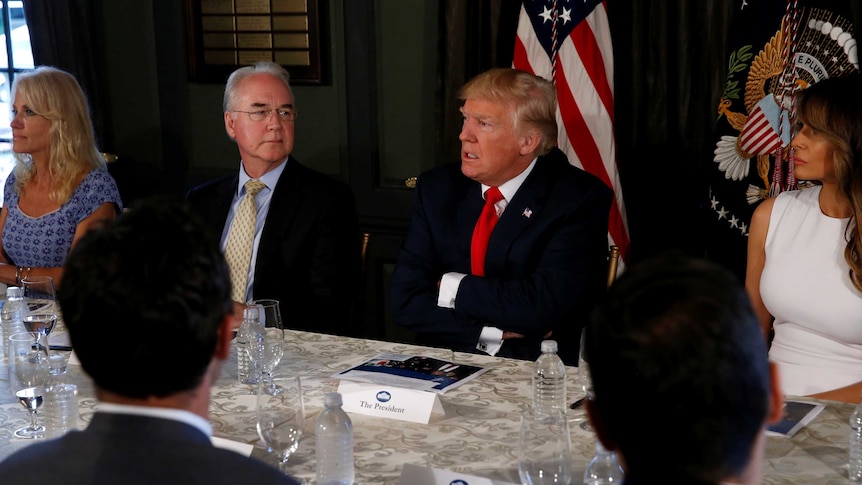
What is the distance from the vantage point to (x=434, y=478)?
5.45 ft

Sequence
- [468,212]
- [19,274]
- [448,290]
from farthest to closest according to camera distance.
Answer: [19,274]
[468,212]
[448,290]

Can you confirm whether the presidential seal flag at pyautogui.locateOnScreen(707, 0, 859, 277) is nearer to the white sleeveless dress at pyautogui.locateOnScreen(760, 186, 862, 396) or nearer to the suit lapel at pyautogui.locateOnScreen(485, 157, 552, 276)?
the white sleeveless dress at pyautogui.locateOnScreen(760, 186, 862, 396)

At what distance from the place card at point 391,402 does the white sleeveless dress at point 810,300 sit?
1140mm

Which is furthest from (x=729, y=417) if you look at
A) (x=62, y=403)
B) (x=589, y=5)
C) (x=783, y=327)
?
(x=589, y=5)

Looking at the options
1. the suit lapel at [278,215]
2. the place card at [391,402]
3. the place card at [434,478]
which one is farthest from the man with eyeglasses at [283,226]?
the place card at [434,478]

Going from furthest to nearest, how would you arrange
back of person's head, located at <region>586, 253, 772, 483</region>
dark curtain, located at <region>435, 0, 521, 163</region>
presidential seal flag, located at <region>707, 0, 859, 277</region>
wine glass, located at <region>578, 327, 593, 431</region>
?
dark curtain, located at <region>435, 0, 521, 163</region> < presidential seal flag, located at <region>707, 0, 859, 277</region> < wine glass, located at <region>578, 327, 593, 431</region> < back of person's head, located at <region>586, 253, 772, 483</region>

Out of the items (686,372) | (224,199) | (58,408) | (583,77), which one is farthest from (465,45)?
(686,372)

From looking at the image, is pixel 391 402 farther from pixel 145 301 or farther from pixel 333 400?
pixel 145 301

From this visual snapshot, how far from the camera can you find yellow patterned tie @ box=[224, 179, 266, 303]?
3303 millimetres

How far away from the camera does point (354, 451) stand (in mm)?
1863

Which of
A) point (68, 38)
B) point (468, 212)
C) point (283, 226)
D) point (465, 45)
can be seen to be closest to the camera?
point (468, 212)

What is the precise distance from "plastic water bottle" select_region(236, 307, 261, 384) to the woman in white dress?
4.50 ft

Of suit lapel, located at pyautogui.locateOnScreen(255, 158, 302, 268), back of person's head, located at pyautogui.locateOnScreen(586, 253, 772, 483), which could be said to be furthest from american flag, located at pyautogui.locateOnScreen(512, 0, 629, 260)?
back of person's head, located at pyautogui.locateOnScreen(586, 253, 772, 483)

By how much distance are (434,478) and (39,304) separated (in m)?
1.75
